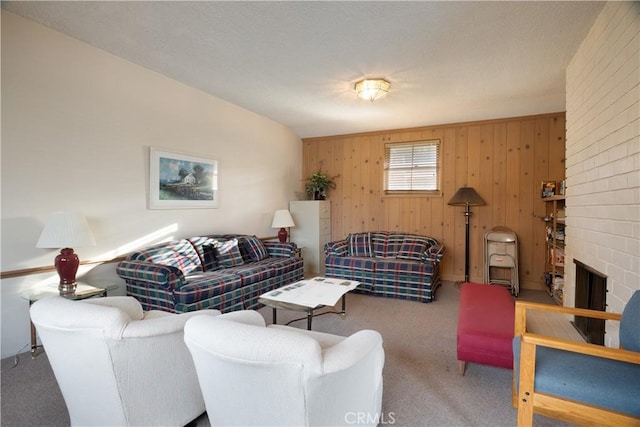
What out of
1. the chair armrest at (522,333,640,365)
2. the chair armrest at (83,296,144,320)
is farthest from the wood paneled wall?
the chair armrest at (83,296,144,320)

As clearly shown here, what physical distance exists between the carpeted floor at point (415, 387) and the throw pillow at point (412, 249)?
1.35 metres

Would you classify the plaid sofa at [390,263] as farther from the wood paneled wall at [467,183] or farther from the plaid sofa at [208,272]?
the plaid sofa at [208,272]

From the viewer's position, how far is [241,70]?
10.5 feet

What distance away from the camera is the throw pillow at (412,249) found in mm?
4434

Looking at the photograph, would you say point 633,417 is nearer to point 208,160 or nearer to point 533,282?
point 533,282

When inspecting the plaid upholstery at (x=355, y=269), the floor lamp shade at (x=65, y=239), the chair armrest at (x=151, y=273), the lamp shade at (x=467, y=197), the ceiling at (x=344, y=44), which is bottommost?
the plaid upholstery at (x=355, y=269)

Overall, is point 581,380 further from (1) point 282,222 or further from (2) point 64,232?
(1) point 282,222

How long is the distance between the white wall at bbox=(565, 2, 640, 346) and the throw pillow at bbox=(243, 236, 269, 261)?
337 cm

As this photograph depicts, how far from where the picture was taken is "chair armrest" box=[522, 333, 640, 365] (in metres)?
1.27

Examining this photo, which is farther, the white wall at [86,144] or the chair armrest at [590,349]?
the white wall at [86,144]

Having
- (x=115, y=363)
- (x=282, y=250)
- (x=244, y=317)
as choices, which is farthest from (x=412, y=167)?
(x=115, y=363)

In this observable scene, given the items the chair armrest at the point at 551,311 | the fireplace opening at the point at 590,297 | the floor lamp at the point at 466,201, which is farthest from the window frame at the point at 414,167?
the chair armrest at the point at 551,311

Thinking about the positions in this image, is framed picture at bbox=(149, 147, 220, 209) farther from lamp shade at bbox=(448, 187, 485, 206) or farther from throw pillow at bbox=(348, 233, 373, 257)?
lamp shade at bbox=(448, 187, 485, 206)

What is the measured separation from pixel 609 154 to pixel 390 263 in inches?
99.4
